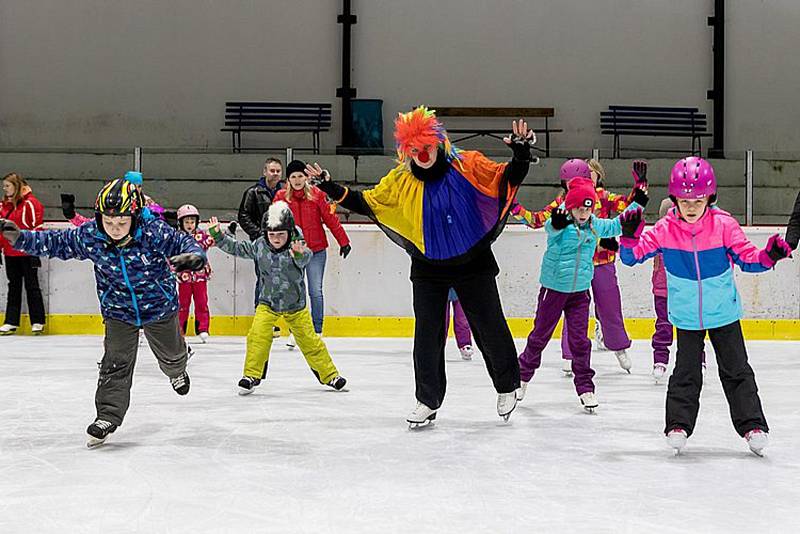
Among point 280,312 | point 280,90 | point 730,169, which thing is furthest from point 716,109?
point 280,312

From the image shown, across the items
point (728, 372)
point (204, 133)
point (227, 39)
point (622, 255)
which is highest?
point (227, 39)

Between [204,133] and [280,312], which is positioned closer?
[280,312]

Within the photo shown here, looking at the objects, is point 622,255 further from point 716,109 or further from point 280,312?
point 716,109

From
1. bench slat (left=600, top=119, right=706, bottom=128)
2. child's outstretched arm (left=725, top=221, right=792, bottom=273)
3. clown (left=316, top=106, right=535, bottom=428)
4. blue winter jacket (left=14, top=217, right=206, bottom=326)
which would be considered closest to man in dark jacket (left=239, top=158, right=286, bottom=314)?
clown (left=316, top=106, right=535, bottom=428)

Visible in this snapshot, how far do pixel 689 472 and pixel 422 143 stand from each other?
5.63 ft

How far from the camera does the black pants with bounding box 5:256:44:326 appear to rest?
9.16m

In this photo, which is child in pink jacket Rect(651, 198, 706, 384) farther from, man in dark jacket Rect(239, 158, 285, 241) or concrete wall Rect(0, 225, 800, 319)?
man in dark jacket Rect(239, 158, 285, 241)

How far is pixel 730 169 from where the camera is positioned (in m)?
10.2

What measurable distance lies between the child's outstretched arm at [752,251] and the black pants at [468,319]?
107 cm

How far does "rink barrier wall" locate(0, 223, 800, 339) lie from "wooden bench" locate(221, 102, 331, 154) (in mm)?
4650

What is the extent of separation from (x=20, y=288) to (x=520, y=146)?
6.33 metres

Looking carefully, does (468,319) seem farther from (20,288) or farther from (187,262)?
(20,288)

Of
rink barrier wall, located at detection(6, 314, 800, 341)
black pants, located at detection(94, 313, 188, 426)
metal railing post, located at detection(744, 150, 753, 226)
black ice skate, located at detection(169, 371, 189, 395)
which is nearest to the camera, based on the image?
black pants, located at detection(94, 313, 188, 426)

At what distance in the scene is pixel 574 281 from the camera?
510cm
